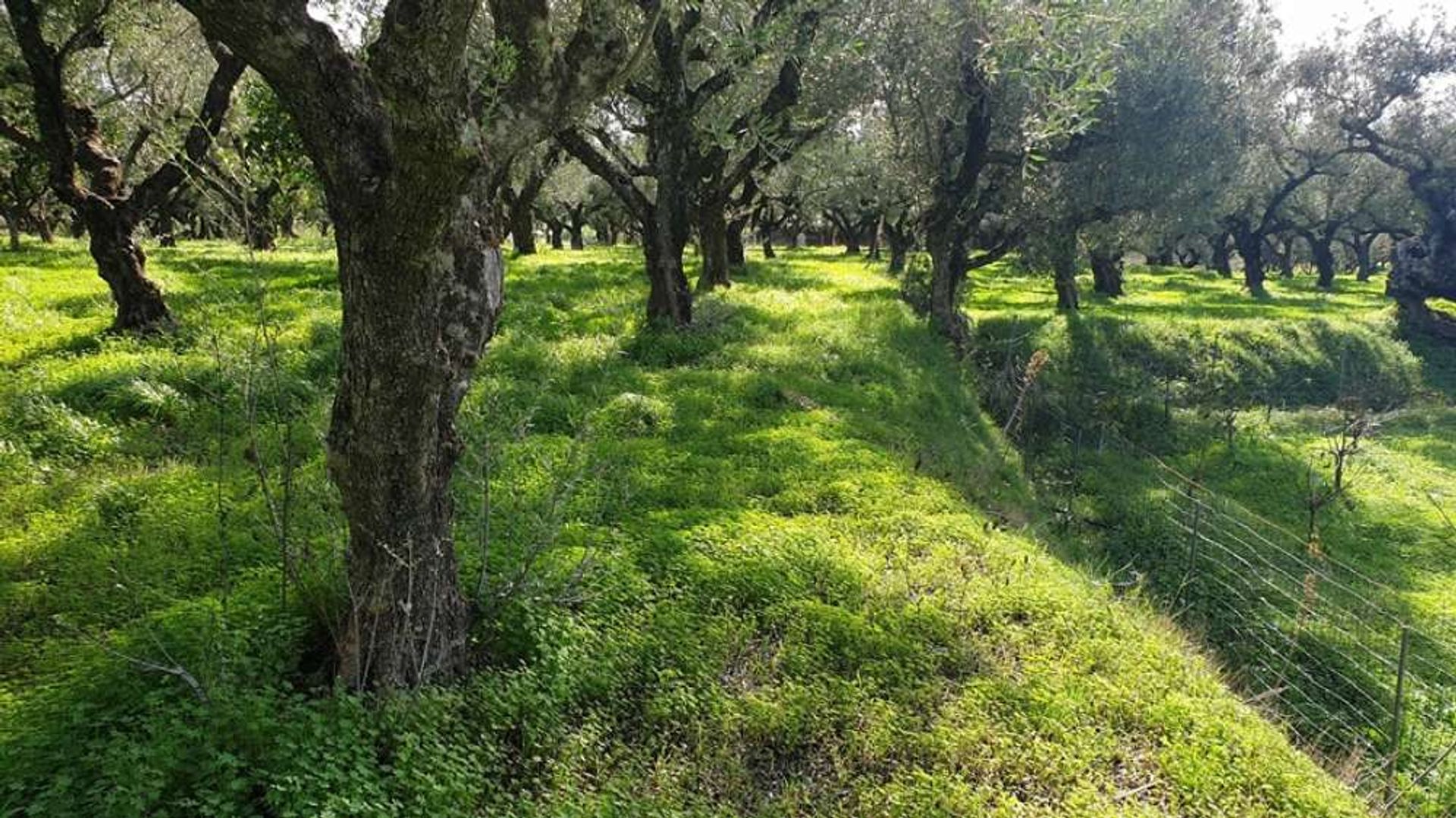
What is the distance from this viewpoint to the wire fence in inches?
302

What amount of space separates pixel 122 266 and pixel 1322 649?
667 inches

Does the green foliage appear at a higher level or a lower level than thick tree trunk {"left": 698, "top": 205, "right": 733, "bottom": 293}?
lower

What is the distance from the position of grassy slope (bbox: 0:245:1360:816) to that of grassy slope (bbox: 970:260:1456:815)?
11.9 ft

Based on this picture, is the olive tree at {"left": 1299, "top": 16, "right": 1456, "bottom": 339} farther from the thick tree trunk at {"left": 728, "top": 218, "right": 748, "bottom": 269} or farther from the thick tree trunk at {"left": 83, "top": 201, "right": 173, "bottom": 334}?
the thick tree trunk at {"left": 83, "top": 201, "right": 173, "bottom": 334}

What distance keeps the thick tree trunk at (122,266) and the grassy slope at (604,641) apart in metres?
1.41

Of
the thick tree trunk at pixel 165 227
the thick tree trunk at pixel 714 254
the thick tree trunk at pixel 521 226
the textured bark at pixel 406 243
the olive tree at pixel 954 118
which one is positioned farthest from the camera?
the thick tree trunk at pixel 521 226

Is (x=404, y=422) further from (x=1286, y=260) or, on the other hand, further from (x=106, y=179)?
(x=1286, y=260)

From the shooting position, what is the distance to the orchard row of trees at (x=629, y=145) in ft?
13.2

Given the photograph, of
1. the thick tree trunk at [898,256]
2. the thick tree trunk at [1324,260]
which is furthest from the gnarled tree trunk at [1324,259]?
the thick tree trunk at [898,256]

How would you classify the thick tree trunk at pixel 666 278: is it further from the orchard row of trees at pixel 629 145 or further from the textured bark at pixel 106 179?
the textured bark at pixel 106 179

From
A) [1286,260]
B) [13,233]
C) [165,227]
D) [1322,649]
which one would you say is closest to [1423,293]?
[1322,649]

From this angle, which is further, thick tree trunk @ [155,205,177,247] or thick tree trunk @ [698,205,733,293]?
thick tree trunk @ [155,205,177,247]

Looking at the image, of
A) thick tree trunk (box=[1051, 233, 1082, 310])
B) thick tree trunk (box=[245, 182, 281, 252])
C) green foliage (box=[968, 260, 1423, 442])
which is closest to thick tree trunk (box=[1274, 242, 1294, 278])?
green foliage (box=[968, 260, 1423, 442])

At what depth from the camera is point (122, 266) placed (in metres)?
11.7
